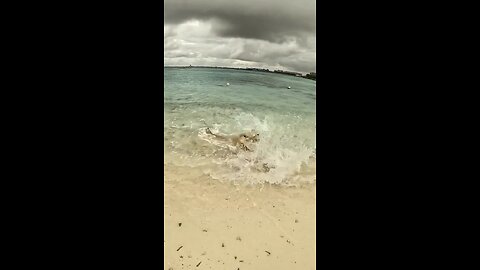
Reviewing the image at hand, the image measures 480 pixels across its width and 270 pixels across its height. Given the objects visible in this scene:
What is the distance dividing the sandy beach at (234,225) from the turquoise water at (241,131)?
0.47 meters

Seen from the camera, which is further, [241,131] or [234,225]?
[241,131]

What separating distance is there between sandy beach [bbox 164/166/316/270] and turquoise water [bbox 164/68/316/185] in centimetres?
47

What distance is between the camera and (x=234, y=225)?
482 cm

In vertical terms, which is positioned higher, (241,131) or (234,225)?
(241,131)

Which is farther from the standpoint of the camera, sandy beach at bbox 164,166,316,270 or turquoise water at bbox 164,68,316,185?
turquoise water at bbox 164,68,316,185

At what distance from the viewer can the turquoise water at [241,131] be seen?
6.72m

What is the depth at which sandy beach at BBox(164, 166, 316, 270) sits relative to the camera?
4066 mm

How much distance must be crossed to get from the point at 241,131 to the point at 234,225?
13.3ft
